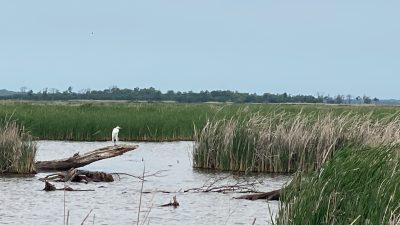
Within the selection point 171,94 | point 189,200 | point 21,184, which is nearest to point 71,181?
point 21,184

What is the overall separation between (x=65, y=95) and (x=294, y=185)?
116m

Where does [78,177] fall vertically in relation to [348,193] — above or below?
below

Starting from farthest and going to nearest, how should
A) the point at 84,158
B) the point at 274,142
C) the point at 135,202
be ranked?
the point at 274,142 → the point at 84,158 → the point at 135,202

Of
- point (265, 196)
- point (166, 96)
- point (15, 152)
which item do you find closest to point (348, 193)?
point (265, 196)

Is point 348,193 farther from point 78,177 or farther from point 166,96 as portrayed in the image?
point 166,96

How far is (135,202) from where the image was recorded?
1716cm

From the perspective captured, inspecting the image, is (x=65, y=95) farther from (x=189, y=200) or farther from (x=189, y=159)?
(x=189, y=200)

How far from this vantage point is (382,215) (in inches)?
374

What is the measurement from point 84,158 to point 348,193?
1173cm

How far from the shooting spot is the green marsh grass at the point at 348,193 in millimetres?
Result: 9625

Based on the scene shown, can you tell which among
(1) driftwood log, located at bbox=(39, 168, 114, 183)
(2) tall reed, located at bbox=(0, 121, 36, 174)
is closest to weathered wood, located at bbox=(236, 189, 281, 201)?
(1) driftwood log, located at bbox=(39, 168, 114, 183)

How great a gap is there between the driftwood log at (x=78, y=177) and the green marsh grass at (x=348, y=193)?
9.79 m

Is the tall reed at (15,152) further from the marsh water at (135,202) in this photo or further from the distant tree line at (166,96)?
the distant tree line at (166,96)

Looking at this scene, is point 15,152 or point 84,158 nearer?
point 15,152
